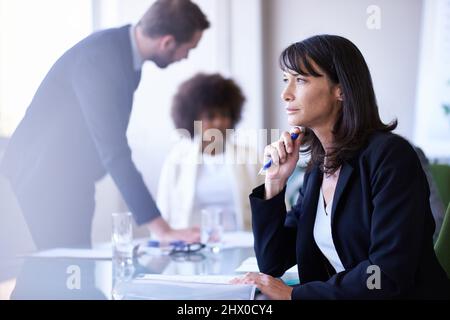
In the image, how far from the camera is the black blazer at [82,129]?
6.07 ft

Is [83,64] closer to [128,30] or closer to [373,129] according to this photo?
[128,30]

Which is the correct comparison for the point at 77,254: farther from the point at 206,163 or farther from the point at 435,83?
the point at 435,83

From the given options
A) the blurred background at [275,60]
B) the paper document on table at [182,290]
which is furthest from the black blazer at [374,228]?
the blurred background at [275,60]

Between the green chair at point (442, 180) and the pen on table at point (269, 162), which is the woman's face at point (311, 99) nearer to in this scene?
the pen on table at point (269, 162)

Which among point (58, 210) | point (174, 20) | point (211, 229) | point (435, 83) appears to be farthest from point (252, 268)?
point (435, 83)

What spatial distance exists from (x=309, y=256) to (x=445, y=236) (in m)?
0.34

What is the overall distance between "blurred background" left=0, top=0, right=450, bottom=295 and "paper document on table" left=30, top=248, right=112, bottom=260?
0.75 meters

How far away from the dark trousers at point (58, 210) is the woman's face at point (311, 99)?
3.54 ft

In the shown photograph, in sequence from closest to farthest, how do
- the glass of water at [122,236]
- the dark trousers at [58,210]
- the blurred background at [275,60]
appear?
the glass of water at [122,236] < the dark trousers at [58,210] < the blurred background at [275,60]

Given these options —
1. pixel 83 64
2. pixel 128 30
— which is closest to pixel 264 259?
pixel 83 64

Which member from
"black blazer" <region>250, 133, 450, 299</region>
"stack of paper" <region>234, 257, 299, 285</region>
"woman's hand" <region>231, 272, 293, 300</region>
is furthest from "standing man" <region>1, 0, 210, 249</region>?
"woman's hand" <region>231, 272, 293, 300</region>

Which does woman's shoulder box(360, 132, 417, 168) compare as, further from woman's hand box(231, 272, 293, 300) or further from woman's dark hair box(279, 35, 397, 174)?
woman's hand box(231, 272, 293, 300)

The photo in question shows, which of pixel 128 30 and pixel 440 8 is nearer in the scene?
pixel 128 30
